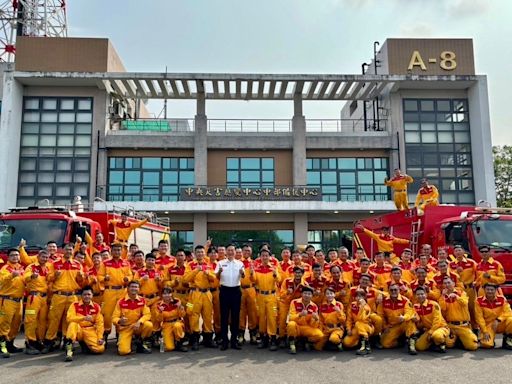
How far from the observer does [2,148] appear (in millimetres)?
25562

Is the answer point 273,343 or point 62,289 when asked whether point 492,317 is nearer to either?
point 273,343

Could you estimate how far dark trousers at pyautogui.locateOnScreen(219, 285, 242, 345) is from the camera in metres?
8.31

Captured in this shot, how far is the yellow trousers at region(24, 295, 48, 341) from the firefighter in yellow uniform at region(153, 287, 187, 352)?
1.89 m

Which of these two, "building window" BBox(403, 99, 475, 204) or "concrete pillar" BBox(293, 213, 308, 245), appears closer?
"concrete pillar" BBox(293, 213, 308, 245)

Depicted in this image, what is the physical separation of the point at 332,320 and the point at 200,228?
1840cm

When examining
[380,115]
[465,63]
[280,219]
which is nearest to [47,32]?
[280,219]

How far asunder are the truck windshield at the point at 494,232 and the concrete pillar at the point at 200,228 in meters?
17.4

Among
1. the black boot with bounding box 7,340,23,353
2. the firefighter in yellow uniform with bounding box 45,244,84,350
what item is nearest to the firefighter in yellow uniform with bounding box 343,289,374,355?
the firefighter in yellow uniform with bounding box 45,244,84,350

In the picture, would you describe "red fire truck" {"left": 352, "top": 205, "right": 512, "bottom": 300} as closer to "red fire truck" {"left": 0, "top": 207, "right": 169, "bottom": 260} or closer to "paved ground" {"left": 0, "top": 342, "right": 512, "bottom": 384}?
"paved ground" {"left": 0, "top": 342, "right": 512, "bottom": 384}

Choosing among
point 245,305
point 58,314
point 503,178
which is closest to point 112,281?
point 58,314

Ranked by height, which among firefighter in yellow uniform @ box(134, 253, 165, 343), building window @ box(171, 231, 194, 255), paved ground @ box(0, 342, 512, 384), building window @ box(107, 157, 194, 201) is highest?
building window @ box(107, 157, 194, 201)

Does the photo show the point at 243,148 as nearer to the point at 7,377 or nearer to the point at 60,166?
the point at 60,166

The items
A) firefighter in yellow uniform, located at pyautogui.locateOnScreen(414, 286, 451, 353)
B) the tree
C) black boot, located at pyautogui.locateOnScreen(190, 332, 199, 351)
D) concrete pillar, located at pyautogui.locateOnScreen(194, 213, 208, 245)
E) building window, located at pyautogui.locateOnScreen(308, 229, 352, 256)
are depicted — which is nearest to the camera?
firefighter in yellow uniform, located at pyautogui.locateOnScreen(414, 286, 451, 353)

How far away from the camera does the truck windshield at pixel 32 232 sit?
10.1m
